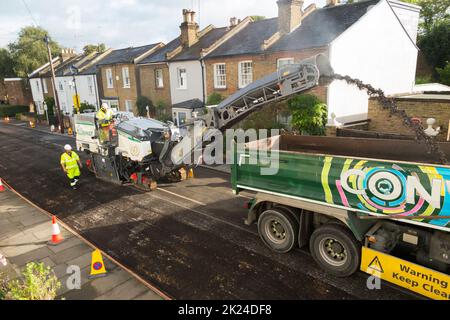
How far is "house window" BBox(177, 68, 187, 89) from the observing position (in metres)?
24.3

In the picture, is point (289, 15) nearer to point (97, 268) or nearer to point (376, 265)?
point (376, 265)

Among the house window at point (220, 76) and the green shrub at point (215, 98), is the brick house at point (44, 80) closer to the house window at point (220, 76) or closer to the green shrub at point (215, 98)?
the house window at point (220, 76)

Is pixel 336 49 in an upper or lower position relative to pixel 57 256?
upper

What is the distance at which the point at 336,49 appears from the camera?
15.5 meters

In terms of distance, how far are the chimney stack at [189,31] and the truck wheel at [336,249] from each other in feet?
74.3

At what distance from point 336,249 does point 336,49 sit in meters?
12.3

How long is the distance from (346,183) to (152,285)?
4128 millimetres

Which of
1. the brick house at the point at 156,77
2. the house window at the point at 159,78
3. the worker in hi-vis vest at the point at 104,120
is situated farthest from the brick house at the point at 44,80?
the worker in hi-vis vest at the point at 104,120

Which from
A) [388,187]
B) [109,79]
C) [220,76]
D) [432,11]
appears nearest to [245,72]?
[220,76]

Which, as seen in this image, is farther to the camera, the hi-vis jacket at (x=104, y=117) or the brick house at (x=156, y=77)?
the brick house at (x=156, y=77)

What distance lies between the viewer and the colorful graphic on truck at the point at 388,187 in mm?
4730

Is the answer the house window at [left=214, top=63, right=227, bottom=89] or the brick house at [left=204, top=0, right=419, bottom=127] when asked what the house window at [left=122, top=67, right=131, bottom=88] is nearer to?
the brick house at [left=204, top=0, right=419, bottom=127]

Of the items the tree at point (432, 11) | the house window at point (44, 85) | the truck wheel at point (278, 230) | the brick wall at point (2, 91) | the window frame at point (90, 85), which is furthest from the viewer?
the brick wall at point (2, 91)
